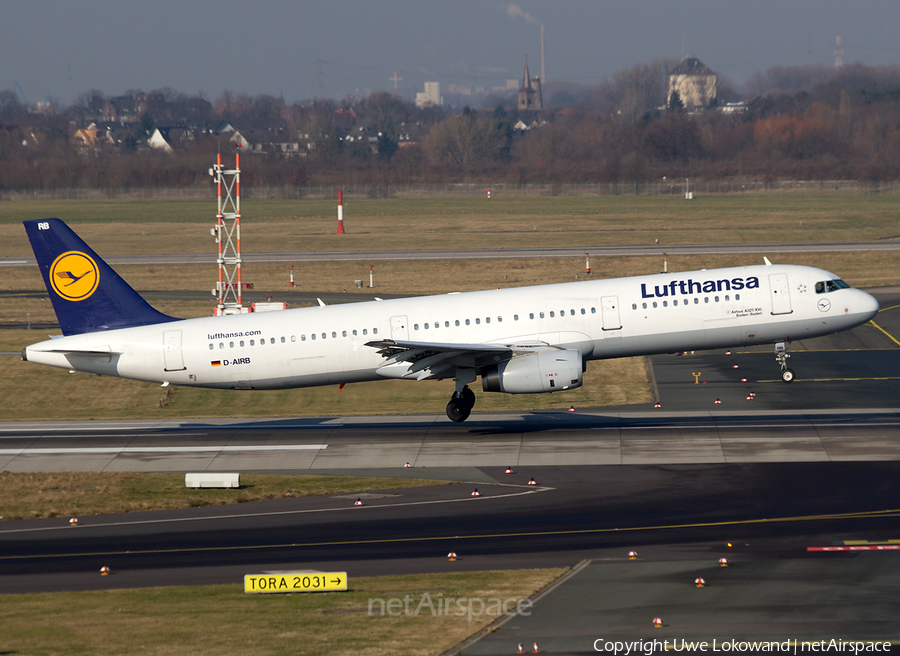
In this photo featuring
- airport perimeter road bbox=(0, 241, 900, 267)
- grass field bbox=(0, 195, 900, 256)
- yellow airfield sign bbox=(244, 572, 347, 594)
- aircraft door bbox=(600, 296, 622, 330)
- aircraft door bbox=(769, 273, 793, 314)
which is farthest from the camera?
grass field bbox=(0, 195, 900, 256)

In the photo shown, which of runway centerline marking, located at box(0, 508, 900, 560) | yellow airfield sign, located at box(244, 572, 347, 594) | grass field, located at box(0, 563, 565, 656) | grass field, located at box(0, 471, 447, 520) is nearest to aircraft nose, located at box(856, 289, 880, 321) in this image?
runway centerline marking, located at box(0, 508, 900, 560)

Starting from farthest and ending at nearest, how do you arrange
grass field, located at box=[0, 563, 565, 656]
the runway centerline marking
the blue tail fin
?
1. the blue tail fin
2. the runway centerline marking
3. grass field, located at box=[0, 563, 565, 656]

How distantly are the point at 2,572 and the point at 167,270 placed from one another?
69.0 m

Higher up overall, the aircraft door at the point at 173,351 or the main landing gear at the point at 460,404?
the aircraft door at the point at 173,351

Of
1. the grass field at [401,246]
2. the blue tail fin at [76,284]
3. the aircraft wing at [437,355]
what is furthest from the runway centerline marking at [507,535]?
the grass field at [401,246]

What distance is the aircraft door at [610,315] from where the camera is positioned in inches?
1464

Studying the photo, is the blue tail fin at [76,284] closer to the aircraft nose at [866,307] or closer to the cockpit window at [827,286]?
the cockpit window at [827,286]

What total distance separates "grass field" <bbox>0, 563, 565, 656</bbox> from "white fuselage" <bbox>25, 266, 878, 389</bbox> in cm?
1560

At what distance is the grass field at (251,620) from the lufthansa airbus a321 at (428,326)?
1522 cm

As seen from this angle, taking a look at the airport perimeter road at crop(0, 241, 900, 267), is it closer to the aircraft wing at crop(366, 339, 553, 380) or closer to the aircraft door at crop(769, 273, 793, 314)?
the aircraft door at crop(769, 273, 793, 314)

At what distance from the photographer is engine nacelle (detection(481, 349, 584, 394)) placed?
116 feet

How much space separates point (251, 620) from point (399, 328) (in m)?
18.7

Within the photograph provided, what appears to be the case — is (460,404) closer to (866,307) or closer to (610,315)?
(610,315)

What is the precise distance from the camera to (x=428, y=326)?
37.9 metres
